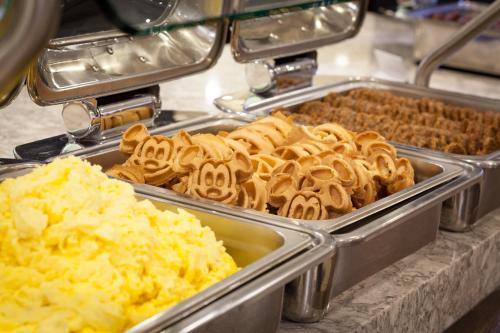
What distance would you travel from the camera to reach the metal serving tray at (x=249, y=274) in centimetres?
100

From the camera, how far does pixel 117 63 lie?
6.04 ft

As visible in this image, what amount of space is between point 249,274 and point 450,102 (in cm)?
154

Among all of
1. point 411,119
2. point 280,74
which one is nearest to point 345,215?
point 411,119

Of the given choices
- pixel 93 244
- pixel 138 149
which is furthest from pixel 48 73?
pixel 93 244

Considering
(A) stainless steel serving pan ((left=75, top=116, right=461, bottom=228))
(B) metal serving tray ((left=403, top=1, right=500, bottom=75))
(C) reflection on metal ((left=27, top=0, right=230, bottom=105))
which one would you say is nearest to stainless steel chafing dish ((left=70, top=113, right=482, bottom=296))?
(A) stainless steel serving pan ((left=75, top=116, right=461, bottom=228))

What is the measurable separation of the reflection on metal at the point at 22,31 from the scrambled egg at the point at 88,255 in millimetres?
361

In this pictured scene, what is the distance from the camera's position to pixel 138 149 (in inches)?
64.1

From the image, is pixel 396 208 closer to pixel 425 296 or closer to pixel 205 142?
pixel 425 296

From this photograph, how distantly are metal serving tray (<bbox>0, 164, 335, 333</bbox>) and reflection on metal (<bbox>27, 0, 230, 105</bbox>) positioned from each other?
265 mm

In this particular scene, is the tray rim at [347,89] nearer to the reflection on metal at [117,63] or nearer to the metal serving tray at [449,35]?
the reflection on metal at [117,63]

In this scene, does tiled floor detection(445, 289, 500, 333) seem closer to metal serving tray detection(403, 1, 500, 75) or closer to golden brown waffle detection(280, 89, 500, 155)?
→ golden brown waffle detection(280, 89, 500, 155)

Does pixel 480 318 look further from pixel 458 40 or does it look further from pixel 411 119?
pixel 458 40

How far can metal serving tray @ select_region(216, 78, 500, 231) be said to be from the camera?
1751 millimetres

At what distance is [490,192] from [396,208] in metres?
0.41
